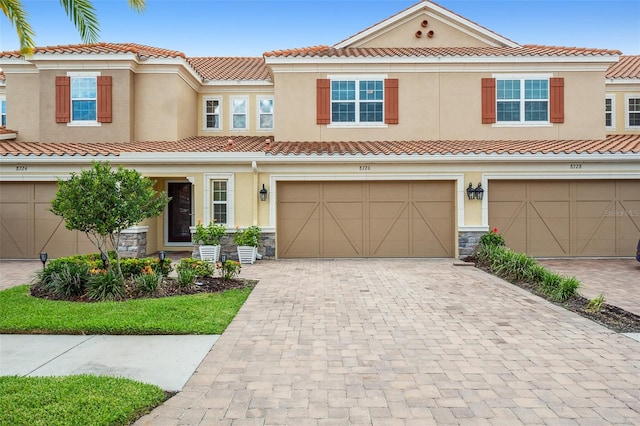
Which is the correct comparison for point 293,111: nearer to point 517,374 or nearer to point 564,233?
point 564,233

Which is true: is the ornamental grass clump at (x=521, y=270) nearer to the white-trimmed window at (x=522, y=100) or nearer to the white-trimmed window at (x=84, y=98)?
the white-trimmed window at (x=522, y=100)

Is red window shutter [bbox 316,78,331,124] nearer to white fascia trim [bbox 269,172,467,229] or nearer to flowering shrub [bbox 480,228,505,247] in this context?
white fascia trim [bbox 269,172,467,229]

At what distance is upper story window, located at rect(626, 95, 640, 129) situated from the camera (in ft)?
58.3

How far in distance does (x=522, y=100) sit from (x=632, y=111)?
6.35 m

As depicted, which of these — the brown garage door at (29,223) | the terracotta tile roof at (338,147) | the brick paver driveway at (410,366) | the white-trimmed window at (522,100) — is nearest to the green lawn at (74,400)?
the brick paver driveway at (410,366)

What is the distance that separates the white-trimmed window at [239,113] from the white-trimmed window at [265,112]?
→ 1.70 feet

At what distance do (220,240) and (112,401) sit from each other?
9468 mm

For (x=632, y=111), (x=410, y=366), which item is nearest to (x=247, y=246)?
(x=410, y=366)

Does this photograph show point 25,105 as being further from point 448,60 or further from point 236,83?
point 448,60

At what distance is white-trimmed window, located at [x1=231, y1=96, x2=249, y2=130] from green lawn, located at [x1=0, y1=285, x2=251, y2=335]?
10.5 m

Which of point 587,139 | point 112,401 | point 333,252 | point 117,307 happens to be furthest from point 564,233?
point 112,401

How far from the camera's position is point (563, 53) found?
49.1ft

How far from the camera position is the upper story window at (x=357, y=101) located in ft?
49.8

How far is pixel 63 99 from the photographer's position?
14898mm
